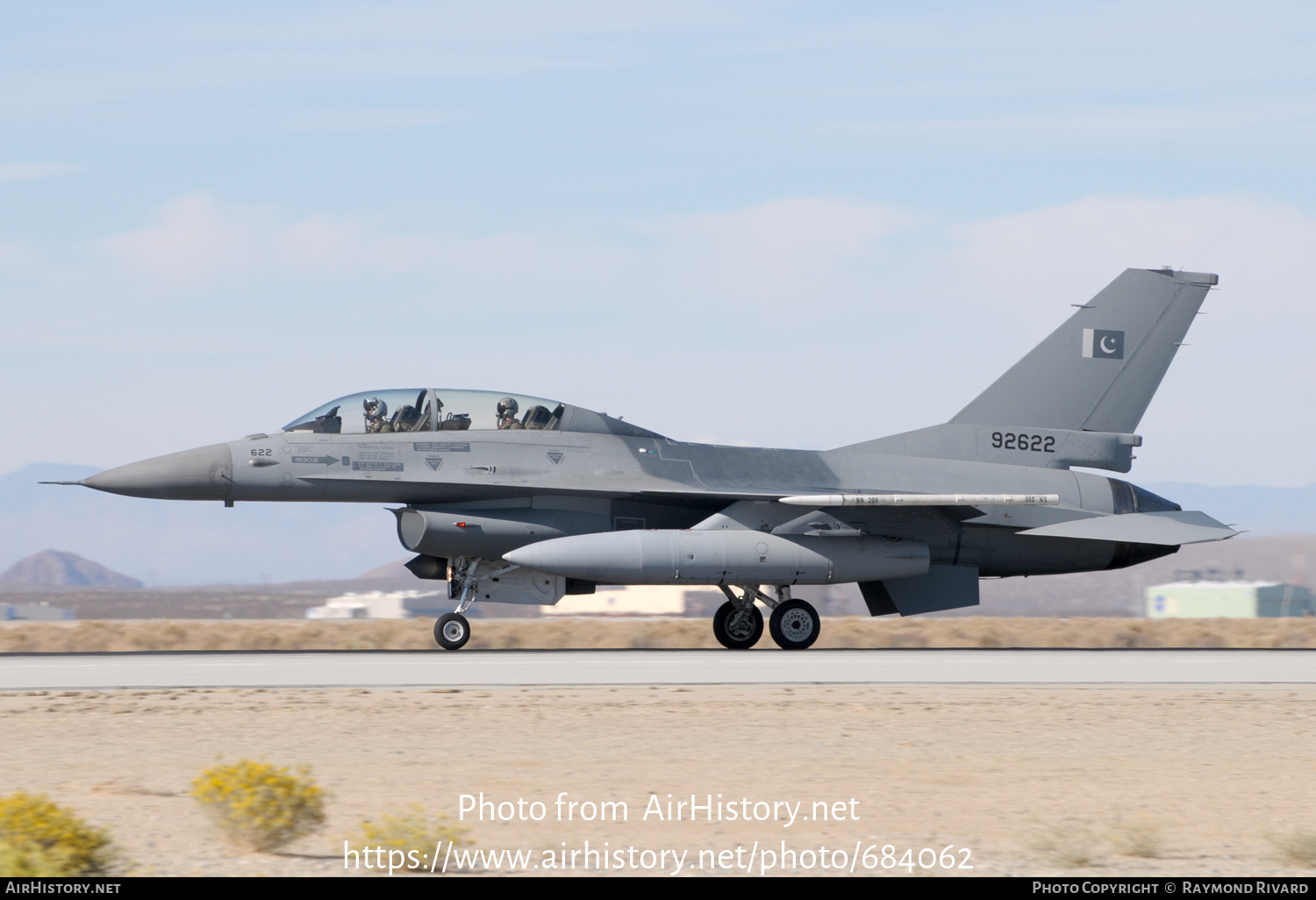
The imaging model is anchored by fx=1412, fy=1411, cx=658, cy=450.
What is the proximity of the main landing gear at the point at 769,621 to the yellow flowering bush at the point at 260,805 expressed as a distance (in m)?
12.8

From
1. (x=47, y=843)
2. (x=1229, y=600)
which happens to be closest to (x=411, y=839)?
(x=47, y=843)

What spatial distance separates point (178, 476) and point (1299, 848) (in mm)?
14837

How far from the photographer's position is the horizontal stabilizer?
812 inches

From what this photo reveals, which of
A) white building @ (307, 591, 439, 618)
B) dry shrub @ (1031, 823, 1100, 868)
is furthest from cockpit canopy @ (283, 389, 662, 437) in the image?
white building @ (307, 591, 439, 618)

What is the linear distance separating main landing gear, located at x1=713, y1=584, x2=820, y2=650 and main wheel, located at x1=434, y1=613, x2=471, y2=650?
3.64m

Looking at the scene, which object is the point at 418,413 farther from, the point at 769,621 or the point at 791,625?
the point at 791,625

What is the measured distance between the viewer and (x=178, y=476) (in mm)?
18312

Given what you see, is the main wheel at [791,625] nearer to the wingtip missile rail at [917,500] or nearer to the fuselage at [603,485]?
the fuselage at [603,485]

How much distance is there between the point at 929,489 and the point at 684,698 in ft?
30.3

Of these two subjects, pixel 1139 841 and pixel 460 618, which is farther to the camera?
pixel 460 618

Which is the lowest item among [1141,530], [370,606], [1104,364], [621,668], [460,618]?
[370,606]

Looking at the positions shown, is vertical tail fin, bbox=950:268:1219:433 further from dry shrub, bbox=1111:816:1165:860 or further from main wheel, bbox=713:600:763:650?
dry shrub, bbox=1111:816:1165:860

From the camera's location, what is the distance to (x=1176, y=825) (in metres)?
7.93

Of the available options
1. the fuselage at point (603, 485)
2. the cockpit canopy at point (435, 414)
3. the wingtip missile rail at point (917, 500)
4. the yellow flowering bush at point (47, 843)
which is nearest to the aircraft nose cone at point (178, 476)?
the fuselage at point (603, 485)
